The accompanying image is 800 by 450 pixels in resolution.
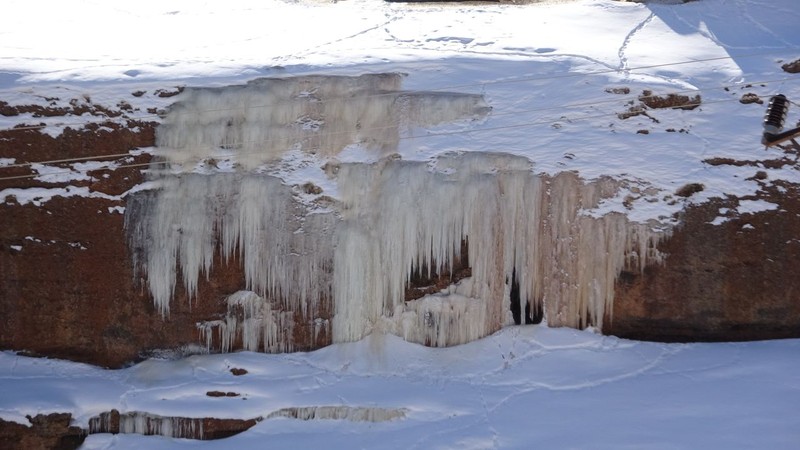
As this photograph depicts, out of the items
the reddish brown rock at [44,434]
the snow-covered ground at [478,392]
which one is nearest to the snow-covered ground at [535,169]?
the snow-covered ground at [478,392]

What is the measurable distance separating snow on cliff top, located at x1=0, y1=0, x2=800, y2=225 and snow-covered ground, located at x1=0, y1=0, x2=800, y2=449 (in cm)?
2

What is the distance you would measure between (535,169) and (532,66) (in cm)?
138

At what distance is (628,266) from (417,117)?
8.90 feet

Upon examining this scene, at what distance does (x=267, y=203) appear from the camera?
388 inches

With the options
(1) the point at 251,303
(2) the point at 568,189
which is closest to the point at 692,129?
(2) the point at 568,189

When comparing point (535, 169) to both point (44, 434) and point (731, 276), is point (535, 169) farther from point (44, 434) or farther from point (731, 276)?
point (44, 434)

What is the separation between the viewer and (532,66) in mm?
10320

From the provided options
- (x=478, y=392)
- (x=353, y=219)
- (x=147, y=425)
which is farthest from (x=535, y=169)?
(x=147, y=425)

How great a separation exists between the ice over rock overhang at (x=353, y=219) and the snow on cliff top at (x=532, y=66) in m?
0.20

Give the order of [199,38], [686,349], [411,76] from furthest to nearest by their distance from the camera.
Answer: [199,38] → [411,76] → [686,349]

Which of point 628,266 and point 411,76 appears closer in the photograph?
point 628,266

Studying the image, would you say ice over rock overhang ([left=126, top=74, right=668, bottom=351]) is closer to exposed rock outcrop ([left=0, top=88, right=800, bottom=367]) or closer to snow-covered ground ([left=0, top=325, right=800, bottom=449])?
exposed rock outcrop ([left=0, top=88, right=800, bottom=367])

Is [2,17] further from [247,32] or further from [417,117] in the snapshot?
[417,117]

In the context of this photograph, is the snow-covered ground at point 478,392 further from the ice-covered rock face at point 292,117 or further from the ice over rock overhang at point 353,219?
the ice-covered rock face at point 292,117
